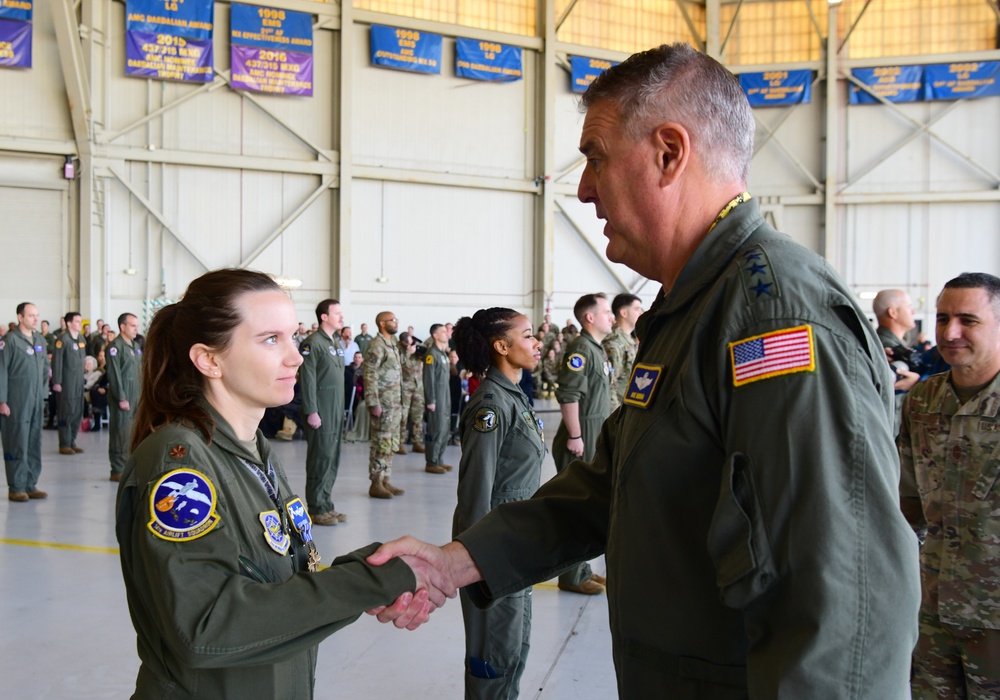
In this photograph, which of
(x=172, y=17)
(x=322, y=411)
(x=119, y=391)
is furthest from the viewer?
(x=172, y=17)

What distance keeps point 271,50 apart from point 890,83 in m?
13.9

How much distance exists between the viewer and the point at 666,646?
1329mm

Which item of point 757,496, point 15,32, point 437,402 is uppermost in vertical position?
point 15,32

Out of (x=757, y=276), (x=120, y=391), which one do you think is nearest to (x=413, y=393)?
(x=120, y=391)

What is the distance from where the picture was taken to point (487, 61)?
709 inches

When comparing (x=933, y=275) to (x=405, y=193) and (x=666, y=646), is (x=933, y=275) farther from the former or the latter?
(x=666, y=646)

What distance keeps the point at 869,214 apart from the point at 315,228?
1296 cm

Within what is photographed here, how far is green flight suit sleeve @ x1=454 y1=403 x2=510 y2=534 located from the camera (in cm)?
337

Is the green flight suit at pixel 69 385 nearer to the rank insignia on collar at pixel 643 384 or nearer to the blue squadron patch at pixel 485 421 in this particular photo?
the blue squadron patch at pixel 485 421

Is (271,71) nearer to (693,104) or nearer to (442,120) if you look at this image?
(442,120)

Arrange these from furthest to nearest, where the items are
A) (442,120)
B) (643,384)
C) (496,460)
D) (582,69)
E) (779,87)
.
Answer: (779,87), (582,69), (442,120), (496,460), (643,384)

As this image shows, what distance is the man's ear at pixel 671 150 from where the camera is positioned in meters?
1.39

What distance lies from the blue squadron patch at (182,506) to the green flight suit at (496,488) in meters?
1.49

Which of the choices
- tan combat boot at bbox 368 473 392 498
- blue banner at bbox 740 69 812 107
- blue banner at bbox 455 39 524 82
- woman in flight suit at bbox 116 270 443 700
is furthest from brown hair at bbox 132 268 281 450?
blue banner at bbox 740 69 812 107
